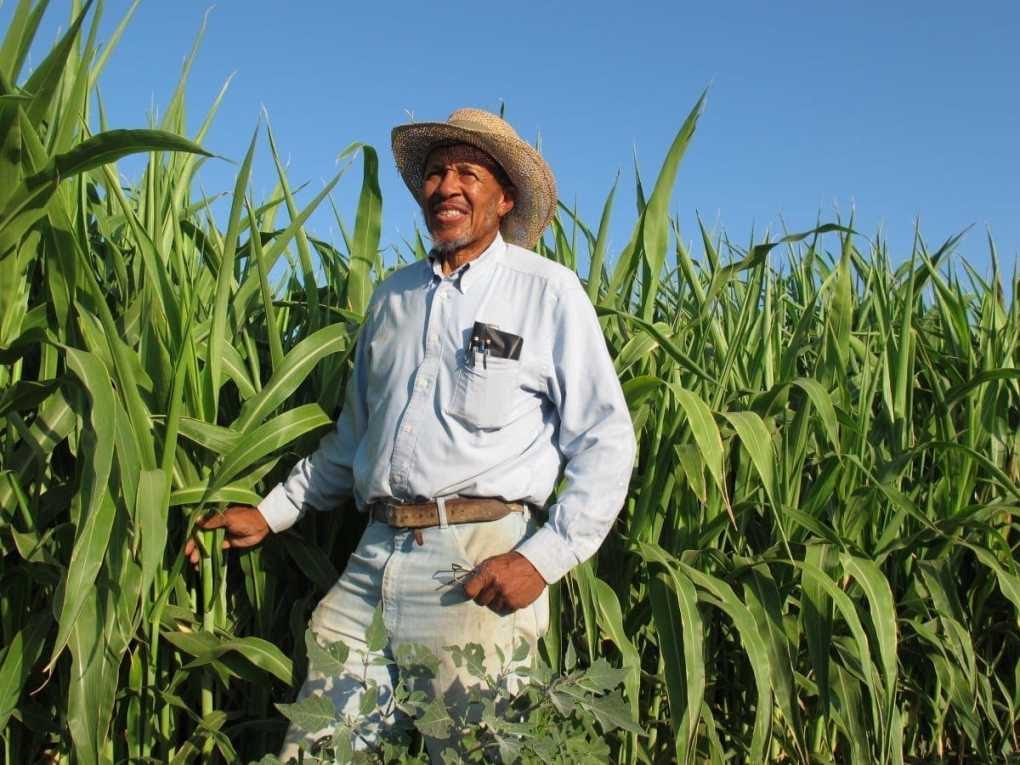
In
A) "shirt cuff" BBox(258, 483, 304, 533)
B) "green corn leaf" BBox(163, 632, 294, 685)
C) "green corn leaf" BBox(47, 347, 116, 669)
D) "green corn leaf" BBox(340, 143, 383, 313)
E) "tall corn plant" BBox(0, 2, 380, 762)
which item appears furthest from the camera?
"green corn leaf" BBox(340, 143, 383, 313)

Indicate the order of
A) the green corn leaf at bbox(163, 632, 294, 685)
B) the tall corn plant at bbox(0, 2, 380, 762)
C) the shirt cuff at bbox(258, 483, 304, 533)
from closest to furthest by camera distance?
the tall corn plant at bbox(0, 2, 380, 762) → the green corn leaf at bbox(163, 632, 294, 685) → the shirt cuff at bbox(258, 483, 304, 533)

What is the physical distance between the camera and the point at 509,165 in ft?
7.01

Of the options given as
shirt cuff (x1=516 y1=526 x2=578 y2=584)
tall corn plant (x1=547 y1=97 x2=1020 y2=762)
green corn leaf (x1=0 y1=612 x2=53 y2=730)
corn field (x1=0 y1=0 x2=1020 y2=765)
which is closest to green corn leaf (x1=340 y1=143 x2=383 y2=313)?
corn field (x1=0 y1=0 x2=1020 y2=765)

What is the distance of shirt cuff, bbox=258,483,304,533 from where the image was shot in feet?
6.78

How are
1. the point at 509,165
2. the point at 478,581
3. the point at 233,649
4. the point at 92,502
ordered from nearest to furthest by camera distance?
the point at 92,502, the point at 478,581, the point at 233,649, the point at 509,165

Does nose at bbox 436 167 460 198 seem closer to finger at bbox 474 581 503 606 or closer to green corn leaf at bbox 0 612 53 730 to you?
finger at bbox 474 581 503 606

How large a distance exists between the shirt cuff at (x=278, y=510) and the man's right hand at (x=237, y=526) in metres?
0.01

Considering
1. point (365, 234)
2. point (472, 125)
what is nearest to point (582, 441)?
point (472, 125)

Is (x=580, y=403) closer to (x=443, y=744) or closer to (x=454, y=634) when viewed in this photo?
(x=454, y=634)

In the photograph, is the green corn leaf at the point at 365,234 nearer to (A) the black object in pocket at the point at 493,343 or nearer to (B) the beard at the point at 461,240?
(B) the beard at the point at 461,240

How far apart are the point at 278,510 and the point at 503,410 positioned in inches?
19.5

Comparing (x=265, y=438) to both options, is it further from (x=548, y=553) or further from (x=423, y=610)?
(x=548, y=553)

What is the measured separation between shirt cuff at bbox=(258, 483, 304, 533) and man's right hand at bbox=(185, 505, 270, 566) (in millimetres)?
12

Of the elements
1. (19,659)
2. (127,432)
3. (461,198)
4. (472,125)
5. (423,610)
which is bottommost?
(19,659)
